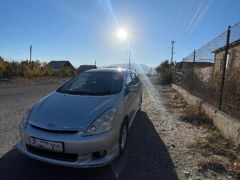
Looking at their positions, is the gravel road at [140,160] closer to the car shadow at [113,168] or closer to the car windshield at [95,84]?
the car shadow at [113,168]

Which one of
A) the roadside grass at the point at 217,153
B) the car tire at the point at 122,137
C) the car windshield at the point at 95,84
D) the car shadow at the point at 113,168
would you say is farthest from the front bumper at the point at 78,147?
the roadside grass at the point at 217,153

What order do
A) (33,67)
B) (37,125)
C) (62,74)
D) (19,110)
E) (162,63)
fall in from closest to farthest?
(37,125) < (19,110) < (33,67) < (162,63) < (62,74)

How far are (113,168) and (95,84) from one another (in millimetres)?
1833

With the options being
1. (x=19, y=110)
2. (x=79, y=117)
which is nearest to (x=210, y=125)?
(x=79, y=117)

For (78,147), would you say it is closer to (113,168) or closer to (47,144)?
(47,144)

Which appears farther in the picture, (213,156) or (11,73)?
(11,73)

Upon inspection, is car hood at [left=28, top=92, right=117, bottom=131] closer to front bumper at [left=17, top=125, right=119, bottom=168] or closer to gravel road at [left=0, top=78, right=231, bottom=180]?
front bumper at [left=17, top=125, right=119, bottom=168]

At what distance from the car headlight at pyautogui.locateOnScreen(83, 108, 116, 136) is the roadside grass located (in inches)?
66.6

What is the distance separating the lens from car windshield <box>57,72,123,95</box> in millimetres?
4734

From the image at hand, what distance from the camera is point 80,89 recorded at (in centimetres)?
493

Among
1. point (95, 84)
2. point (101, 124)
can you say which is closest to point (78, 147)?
point (101, 124)

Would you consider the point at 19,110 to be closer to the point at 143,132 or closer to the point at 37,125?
the point at 143,132

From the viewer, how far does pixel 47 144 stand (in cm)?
337

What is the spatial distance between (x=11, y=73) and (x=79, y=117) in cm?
2731
